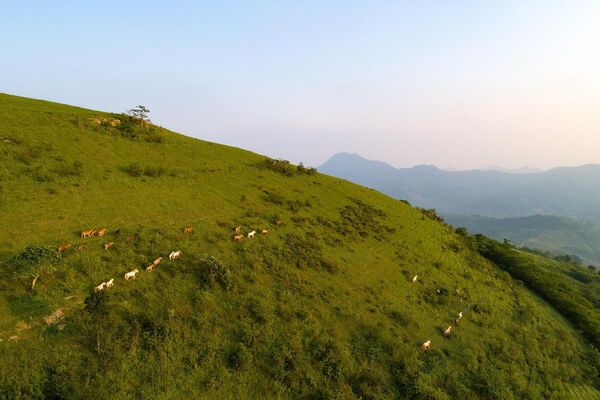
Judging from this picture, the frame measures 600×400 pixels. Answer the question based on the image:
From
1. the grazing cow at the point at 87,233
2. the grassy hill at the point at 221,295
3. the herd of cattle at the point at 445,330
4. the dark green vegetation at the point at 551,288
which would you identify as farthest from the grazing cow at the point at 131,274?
the dark green vegetation at the point at 551,288

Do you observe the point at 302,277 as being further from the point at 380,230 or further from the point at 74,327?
the point at 380,230

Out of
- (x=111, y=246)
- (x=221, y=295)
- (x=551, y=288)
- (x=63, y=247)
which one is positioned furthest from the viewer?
(x=551, y=288)

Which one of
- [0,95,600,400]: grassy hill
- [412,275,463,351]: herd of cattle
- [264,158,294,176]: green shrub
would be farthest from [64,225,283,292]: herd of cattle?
[264,158,294,176]: green shrub

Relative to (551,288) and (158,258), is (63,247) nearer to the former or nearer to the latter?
(158,258)

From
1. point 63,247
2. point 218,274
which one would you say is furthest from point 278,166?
point 63,247

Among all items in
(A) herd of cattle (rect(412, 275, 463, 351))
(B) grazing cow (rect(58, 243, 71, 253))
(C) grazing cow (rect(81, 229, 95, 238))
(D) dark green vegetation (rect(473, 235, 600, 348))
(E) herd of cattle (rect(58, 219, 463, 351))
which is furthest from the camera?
(D) dark green vegetation (rect(473, 235, 600, 348))

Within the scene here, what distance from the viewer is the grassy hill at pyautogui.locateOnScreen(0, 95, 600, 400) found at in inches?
601

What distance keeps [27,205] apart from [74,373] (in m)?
15.9

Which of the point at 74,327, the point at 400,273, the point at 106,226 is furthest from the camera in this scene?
the point at 400,273

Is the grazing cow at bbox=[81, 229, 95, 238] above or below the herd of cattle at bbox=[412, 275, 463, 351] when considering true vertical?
above

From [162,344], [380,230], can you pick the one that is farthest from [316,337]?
[380,230]

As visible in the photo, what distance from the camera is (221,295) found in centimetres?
2080

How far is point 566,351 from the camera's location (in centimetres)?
3241

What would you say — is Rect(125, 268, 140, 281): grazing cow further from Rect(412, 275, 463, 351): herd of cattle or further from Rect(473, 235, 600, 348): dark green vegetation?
Rect(473, 235, 600, 348): dark green vegetation
